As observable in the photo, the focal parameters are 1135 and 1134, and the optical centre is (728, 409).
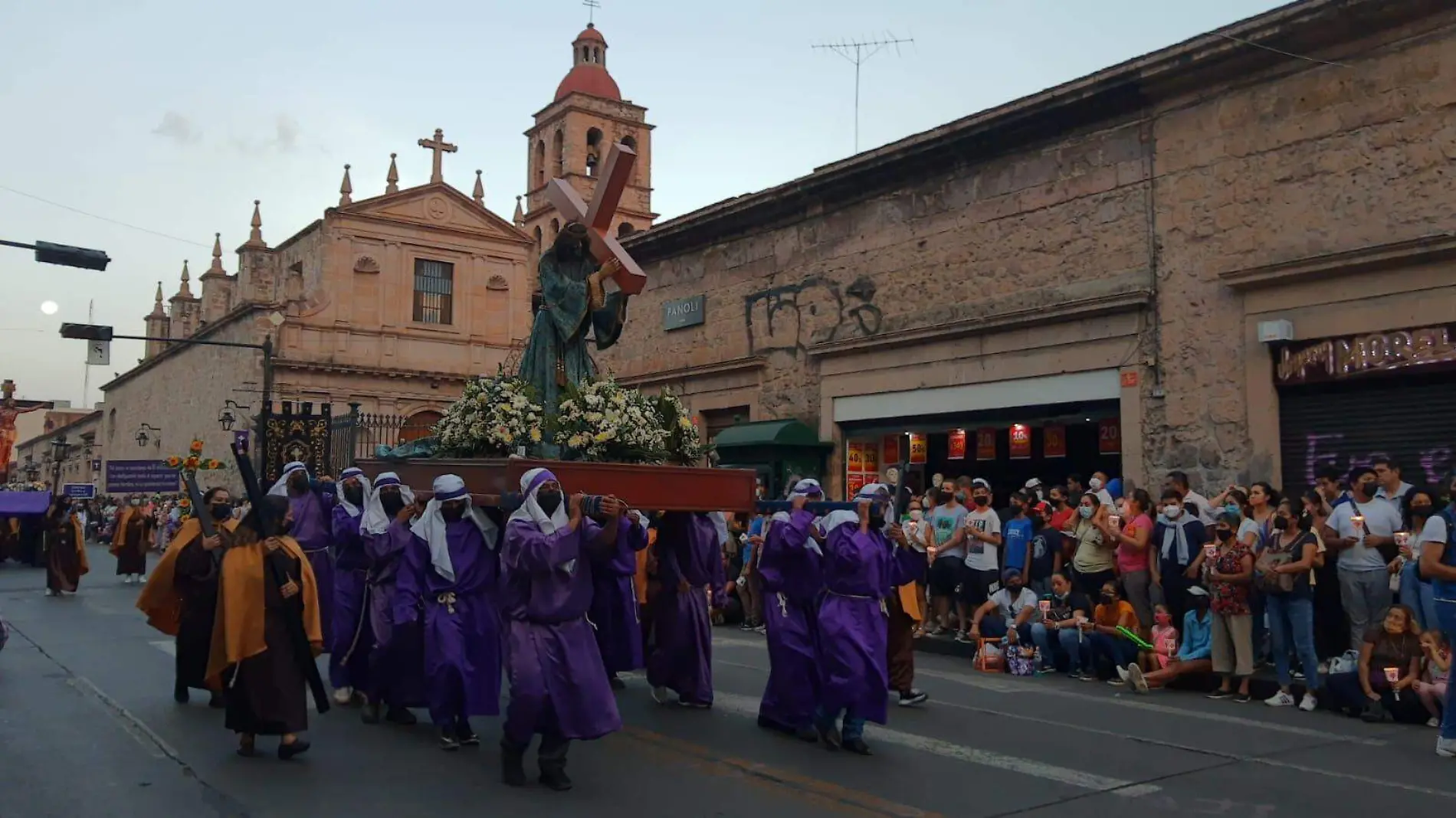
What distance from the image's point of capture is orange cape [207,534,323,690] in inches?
277

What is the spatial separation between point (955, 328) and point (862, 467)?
11.1 feet

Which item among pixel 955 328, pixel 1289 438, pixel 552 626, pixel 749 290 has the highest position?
pixel 749 290

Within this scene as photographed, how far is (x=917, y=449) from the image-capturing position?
1870cm

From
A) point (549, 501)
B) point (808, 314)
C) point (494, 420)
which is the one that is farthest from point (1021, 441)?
point (549, 501)

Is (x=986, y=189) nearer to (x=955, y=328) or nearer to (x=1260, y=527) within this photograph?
(x=955, y=328)

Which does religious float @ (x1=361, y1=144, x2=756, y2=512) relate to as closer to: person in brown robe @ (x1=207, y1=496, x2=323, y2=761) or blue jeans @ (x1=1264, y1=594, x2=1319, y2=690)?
person in brown robe @ (x1=207, y1=496, x2=323, y2=761)

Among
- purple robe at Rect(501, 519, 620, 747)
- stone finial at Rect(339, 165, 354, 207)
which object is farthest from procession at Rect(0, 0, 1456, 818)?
stone finial at Rect(339, 165, 354, 207)

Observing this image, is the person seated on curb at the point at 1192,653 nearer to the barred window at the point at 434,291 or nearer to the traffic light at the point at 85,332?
the traffic light at the point at 85,332

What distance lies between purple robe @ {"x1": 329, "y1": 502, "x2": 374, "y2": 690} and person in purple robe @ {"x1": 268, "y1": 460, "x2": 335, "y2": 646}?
49 cm

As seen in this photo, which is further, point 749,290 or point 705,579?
point 749,290

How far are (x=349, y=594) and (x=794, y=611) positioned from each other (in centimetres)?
377

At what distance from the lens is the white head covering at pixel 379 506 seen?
8641 mm

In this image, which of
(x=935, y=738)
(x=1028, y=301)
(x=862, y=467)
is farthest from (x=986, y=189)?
(x=935, y=738)

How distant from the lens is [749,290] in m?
21.9
